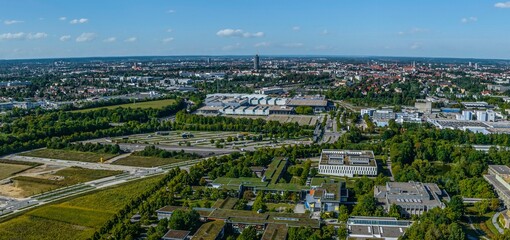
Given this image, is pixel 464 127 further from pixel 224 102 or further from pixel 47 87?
pixel 47 87

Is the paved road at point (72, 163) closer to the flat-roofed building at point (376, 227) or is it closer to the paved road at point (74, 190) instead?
the paved road at point (74, 190)

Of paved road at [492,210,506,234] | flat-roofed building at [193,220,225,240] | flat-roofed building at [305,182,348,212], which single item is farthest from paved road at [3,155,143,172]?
paved road at [492,210,506,234]

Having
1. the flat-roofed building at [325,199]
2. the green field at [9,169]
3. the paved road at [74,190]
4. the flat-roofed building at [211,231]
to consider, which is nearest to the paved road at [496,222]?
the flat-roofed building at [325,199]

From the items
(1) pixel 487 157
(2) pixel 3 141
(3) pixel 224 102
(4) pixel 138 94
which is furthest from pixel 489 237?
(4) pixel 138 94

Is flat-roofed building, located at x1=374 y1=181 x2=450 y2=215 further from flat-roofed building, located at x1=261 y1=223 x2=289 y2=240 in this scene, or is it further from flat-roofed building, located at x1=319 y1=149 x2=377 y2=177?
flat-roofed building, located at x1=261 y1=223 x2=289 y2=240

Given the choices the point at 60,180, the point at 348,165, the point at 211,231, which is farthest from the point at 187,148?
the point at 211,231
